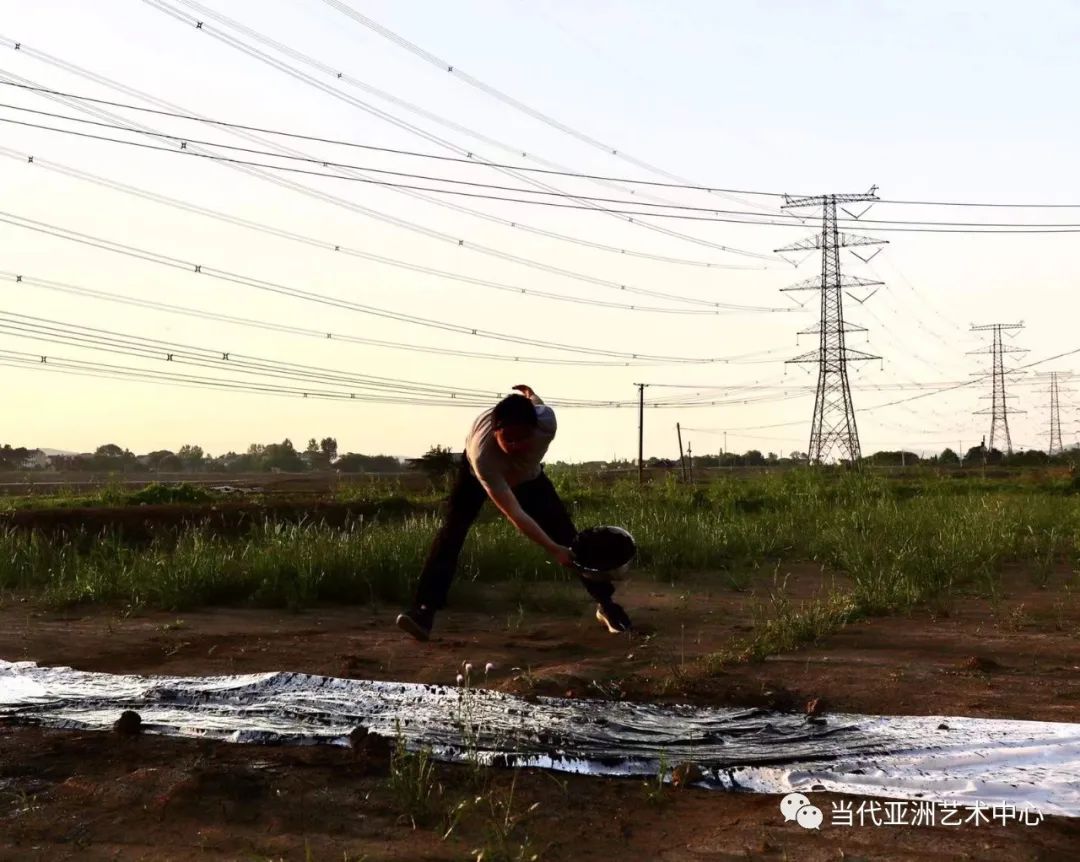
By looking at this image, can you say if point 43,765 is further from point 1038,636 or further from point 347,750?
point 1038,636

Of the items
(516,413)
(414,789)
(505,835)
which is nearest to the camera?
(505,835)

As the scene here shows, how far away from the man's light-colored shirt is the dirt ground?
101 cm

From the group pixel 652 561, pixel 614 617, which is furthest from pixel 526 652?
pixel 652 561

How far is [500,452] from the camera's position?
5.52m

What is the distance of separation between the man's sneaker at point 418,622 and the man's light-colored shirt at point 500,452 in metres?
0.98

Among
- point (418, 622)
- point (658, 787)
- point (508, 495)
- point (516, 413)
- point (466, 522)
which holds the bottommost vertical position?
point (658, 787)

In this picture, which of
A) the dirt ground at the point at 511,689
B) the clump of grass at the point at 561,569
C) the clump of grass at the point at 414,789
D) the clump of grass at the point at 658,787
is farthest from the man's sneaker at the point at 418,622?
the clump of grass at the point at 658,787

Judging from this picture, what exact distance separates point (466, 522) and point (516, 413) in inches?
42.4

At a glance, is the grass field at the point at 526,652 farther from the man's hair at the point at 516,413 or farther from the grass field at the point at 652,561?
the man's hair at the point at 516,413

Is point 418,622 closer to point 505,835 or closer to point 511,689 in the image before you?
point 511,689

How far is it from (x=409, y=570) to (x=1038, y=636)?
4.67 meters

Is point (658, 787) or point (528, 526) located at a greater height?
point (528, 526)

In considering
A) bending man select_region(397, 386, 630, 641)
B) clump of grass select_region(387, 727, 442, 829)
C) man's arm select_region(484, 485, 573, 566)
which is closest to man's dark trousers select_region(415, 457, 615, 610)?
bending man select_region(397, 386, 630, 641)

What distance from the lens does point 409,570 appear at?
8.23 m
